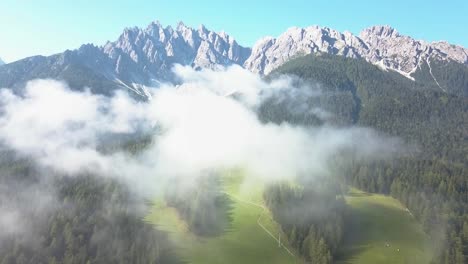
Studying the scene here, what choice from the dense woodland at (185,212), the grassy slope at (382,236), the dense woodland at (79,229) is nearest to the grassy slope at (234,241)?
the dense woodland at (185,212)

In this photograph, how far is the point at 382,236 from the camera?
131750 mm

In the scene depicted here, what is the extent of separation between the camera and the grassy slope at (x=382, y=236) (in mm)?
118375

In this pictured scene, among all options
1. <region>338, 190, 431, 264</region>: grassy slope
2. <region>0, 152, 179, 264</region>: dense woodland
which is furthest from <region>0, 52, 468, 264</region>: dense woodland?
<region>338, 190, 431, 264</region>: grassy slope

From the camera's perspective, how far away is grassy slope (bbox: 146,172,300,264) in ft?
389

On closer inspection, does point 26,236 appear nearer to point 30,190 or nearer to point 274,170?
point 30,190

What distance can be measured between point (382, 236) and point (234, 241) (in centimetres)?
4949

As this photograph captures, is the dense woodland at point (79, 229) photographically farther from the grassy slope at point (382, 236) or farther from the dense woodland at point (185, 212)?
the grassy slope at point (382, 236)

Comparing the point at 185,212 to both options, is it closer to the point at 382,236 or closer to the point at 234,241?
the point at 234,241

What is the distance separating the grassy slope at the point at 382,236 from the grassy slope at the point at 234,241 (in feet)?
74.3

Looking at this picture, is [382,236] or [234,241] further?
[382,236]

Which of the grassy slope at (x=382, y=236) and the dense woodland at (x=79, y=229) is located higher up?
the grassy slope at (x=382, y=236)

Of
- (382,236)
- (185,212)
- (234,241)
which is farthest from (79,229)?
(382,236)

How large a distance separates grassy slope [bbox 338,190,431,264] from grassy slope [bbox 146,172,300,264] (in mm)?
22656

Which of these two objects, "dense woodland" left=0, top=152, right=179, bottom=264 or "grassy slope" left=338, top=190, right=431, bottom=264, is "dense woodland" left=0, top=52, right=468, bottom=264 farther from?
"grassy slope" left=338, top=190, right=431, bottom=264
